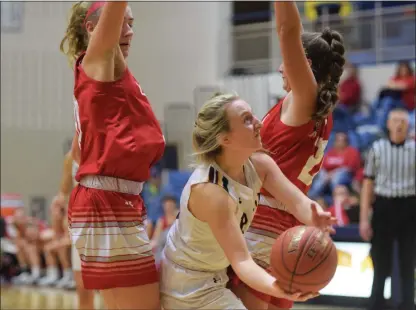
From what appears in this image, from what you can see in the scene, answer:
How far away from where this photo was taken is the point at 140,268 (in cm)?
287

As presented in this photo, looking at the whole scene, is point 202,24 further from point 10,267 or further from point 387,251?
point 387,251

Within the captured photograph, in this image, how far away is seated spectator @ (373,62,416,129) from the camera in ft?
35.0

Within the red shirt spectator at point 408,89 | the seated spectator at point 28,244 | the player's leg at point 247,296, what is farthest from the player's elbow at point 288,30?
the seated spectator at point 28,244

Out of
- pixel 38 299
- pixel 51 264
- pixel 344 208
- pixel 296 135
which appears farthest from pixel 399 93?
pixel 296 135

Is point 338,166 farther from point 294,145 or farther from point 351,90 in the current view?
point 294,145

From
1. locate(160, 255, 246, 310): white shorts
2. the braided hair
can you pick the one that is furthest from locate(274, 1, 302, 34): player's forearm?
locate(160, 255, 246, 310): white shorts

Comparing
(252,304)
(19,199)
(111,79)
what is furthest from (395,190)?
(19,199)

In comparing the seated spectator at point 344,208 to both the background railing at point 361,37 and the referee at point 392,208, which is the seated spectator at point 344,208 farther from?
the background railing at point 361,37

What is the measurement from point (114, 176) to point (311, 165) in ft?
3.04

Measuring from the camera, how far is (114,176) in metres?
2.89

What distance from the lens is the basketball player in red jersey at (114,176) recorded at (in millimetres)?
2840

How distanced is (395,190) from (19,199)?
25.0 feet

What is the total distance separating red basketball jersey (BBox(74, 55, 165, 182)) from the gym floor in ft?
16.3

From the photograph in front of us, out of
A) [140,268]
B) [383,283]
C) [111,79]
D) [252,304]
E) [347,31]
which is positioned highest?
[347,31]
